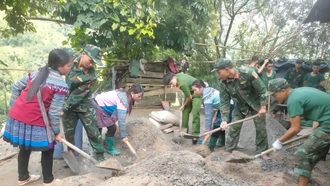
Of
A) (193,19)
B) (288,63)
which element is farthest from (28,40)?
(288,63)

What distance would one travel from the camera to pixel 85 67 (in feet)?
11.9

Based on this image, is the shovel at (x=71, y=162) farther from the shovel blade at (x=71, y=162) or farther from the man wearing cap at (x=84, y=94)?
the man wearing cap at (x=84, y=94)

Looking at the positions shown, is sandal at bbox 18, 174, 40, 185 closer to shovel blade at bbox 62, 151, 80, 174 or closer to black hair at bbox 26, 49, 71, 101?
shovel blade at bbox 62, 151, 80, 174

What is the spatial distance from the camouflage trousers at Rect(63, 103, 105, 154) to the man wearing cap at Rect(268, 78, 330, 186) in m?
2.18

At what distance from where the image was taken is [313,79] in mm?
6574

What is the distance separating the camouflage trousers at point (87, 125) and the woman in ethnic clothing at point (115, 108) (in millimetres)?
387

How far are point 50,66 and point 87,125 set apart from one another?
1046 millimetres

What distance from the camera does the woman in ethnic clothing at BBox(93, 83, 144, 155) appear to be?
4031mm

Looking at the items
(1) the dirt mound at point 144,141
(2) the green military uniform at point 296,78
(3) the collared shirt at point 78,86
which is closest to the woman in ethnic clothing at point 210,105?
(1) the dirt mound at point 144,141

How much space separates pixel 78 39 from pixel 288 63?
5222 millimetres

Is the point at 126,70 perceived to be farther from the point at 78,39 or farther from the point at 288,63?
the point at 288,63

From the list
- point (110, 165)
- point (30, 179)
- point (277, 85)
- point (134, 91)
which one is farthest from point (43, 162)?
point (277, 85)

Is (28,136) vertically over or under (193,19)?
under

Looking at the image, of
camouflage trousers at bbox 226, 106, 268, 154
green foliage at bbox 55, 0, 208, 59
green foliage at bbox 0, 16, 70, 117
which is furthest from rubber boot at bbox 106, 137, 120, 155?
green foliage at bbox 0, 16, 70, 117
